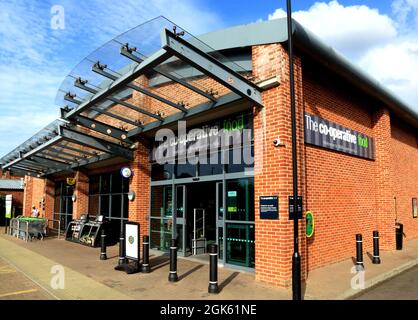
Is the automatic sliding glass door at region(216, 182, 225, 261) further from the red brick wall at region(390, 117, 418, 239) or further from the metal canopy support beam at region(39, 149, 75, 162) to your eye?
the metal canopy support beam at region(39, 149, 75, 162)

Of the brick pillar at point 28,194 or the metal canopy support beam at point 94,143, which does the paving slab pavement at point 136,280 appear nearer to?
the metal canopy support beam at point 94,143

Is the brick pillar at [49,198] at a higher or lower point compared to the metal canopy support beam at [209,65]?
lower

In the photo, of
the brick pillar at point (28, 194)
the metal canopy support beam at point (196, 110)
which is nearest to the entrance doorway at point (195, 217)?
the metal canopy support beam at point (196, 110)

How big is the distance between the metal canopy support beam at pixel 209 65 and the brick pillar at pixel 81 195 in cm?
1344

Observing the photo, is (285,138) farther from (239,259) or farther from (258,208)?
(239,259)

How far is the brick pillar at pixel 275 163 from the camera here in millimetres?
7629

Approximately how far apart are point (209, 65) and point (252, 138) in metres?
2.47

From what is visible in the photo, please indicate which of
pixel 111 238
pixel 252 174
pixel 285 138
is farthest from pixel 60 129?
pixel 285 138

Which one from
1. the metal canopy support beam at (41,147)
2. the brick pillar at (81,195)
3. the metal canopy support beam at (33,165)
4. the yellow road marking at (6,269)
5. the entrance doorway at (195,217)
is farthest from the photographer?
the metal canopy support beam at (33,165)

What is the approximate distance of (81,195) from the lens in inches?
747

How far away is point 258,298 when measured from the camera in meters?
6.74

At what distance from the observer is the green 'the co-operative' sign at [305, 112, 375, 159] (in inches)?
370

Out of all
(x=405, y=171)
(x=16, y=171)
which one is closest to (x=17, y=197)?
(x=16, y=171)
